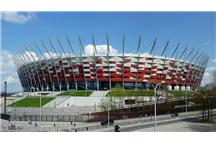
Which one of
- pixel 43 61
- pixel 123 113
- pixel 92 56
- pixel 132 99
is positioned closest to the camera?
pixel 123 113

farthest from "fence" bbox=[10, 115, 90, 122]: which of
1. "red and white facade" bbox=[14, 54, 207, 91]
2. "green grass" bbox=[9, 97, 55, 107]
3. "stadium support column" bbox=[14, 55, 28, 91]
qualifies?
"stadium support column" bbox=[14, 55, 28, 91]

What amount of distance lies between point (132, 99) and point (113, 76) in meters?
23.9

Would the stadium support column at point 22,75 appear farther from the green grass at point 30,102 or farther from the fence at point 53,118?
the fence at point 53,118

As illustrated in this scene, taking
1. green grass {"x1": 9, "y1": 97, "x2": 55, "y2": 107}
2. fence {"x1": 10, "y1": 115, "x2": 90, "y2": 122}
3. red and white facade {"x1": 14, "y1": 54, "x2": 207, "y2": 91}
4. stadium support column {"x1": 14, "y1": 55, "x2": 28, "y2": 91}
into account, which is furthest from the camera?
stadium support column {"x1": 14, "y1": 55, "x2": 28, "y2": 91}

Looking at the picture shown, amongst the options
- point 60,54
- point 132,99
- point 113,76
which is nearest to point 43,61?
point 60,54

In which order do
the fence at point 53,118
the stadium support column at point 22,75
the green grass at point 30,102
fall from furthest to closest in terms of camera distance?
the stadium support column at point 22,75 → the green grass at point 30,102 → the fence at point 53,118

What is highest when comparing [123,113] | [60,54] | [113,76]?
[60,54]

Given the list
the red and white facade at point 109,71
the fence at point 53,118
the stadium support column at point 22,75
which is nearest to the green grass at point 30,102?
the red and white facade at point 109,71

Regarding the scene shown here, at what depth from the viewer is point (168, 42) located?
94375mm

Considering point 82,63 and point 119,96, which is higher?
point 82,63

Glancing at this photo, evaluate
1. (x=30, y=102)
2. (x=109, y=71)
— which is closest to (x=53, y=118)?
(x=30, y=102)

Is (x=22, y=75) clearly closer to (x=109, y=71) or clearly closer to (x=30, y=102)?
(x=109, y=71)

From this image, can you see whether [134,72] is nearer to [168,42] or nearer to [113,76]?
[113,76]

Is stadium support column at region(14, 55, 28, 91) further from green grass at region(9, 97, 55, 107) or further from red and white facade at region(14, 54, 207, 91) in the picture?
green grass at region(9, 97, 55, 107)
